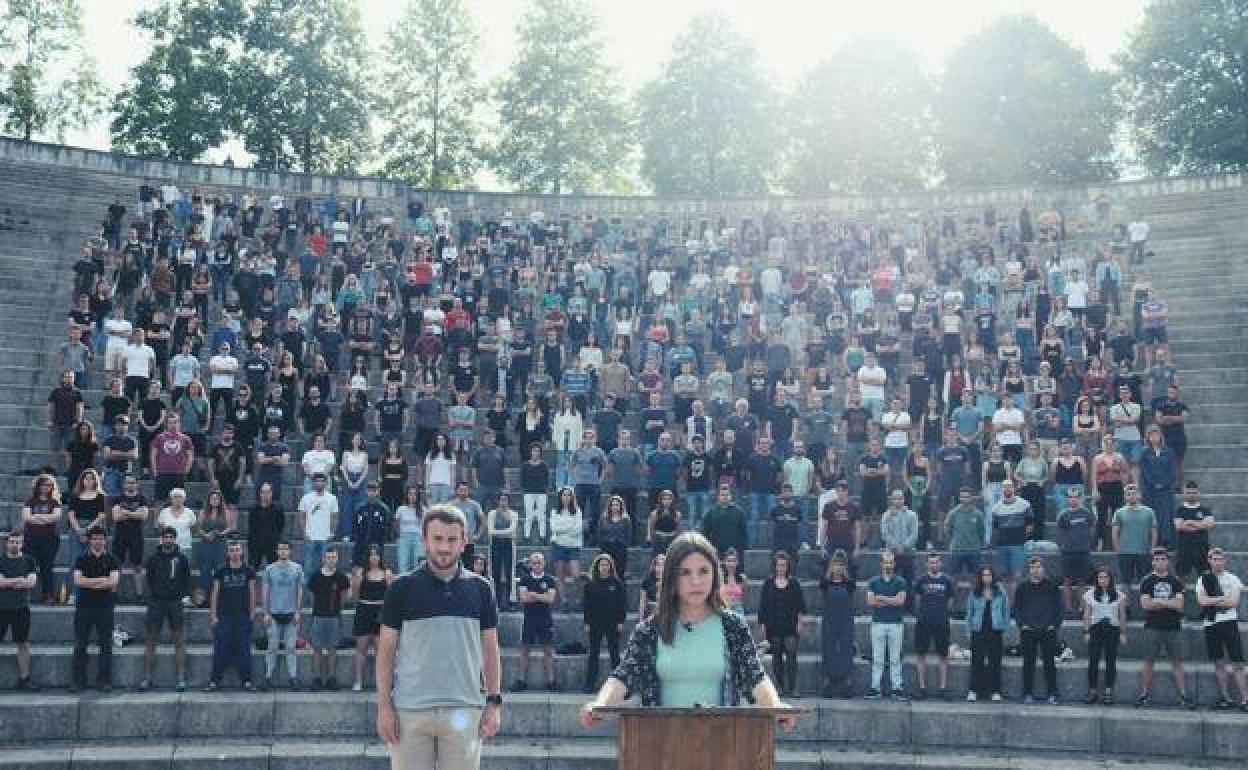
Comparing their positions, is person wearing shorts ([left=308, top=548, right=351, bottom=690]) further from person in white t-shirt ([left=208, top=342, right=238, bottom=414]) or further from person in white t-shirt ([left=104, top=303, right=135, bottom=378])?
person in white t-shirt ([left=104, top=303, right=135, bottom=378])

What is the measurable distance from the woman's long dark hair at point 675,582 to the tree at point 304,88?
5203cm

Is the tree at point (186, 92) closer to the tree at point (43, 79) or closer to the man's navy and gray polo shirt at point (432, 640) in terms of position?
the tree at point (43, 79)

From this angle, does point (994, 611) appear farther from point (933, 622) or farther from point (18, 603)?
point (18, 603)

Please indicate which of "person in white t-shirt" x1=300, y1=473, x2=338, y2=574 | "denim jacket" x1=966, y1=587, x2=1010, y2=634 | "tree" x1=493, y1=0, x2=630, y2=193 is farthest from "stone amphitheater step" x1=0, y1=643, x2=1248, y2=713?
"tree" x1=493, y1=0, x2=630, y2=193

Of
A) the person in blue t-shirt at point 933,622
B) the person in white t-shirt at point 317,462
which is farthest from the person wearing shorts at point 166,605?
the person in blue t-shirt at point 933,622

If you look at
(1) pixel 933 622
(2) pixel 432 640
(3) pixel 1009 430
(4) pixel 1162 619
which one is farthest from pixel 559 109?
(2) pixel 432 640

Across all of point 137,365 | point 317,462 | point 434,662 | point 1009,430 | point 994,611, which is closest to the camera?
point 434,662

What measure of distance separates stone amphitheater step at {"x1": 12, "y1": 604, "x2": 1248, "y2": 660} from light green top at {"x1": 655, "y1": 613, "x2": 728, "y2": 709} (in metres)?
10.8

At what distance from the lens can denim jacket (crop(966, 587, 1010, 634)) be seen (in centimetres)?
1478

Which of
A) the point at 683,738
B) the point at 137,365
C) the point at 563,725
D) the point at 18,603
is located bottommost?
the point at 563,725

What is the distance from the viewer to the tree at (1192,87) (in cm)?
5012

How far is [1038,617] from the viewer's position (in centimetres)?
1470

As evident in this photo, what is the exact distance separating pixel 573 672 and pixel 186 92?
44775mm

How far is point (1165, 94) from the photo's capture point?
52.2 m
